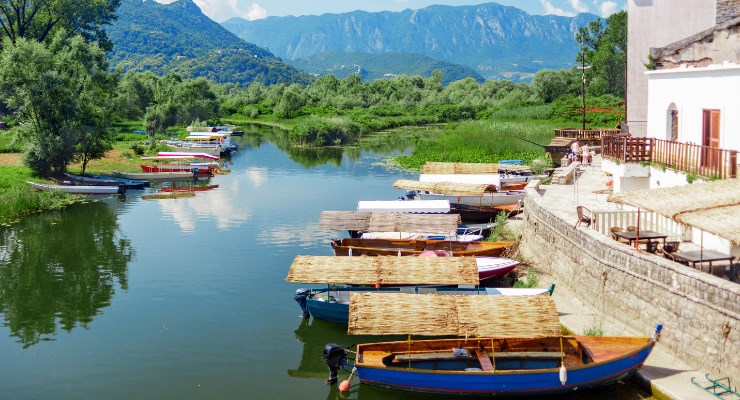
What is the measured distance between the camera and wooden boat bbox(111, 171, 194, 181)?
5047cm

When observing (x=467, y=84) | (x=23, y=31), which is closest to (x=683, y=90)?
(x=23, y=31)

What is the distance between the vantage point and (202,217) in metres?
38.2

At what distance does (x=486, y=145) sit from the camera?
5881 cm

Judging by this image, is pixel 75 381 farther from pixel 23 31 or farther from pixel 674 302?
pixel 23 31

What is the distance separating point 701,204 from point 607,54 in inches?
3466

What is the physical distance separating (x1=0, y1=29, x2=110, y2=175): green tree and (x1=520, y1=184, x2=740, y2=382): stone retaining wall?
3271 cm

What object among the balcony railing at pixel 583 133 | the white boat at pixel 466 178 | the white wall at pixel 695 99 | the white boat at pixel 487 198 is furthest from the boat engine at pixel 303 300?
the balcony railing at pixel 583 133

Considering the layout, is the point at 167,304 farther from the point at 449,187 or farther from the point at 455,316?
the point at 449,187

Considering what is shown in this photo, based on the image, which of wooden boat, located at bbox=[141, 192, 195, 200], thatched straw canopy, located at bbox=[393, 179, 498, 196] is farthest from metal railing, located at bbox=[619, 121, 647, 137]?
wooden boat, located at bbox=[141, 192, 195, 200]

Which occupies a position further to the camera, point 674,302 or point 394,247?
point 394,247

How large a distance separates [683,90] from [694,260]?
886 cm

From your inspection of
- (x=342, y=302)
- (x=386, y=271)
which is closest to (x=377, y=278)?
(x=386, y=271)

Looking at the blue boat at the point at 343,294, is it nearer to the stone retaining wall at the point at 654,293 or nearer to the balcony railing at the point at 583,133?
the stone retaining wall at the point at 654,293

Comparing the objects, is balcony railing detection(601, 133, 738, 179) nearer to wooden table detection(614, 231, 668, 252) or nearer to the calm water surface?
wooden table detection(614, 231, 668, 252)
